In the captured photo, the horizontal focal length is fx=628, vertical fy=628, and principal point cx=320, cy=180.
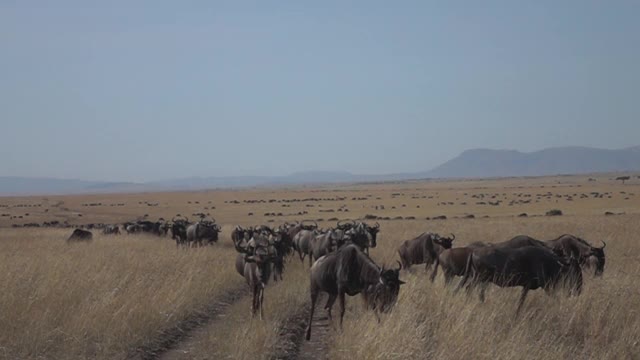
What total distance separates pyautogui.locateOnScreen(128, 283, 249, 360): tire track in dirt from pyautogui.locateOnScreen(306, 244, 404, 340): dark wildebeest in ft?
7.50

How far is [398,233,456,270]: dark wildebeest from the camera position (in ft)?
63.8

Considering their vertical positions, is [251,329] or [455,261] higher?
[455,261]

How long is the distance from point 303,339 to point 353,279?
145cm

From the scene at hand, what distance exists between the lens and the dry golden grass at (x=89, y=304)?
9.84m

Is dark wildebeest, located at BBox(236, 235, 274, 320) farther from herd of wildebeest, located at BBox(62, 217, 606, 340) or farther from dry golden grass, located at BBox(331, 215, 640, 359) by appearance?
dry golden grass, located at BBox(331, 215, 640, 359)

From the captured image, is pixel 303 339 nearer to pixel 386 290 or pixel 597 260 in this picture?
pixel 386 290

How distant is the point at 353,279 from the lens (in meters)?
11.8

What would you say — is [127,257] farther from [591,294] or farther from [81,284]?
[591,294]

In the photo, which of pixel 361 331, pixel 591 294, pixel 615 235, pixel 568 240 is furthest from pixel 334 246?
pixel 615 235

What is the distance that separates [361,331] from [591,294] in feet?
19.4

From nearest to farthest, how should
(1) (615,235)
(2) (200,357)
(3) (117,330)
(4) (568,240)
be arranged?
(2) (200,357) → (3) (117,330) → (4) (568,240) → (1) (615,235)

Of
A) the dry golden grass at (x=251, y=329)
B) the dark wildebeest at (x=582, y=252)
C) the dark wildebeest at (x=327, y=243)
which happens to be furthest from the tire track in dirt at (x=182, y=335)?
the dark wildebeest at (x=582, y=252)

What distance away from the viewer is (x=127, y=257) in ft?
68.5

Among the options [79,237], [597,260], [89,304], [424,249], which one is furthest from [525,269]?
[79,237]
